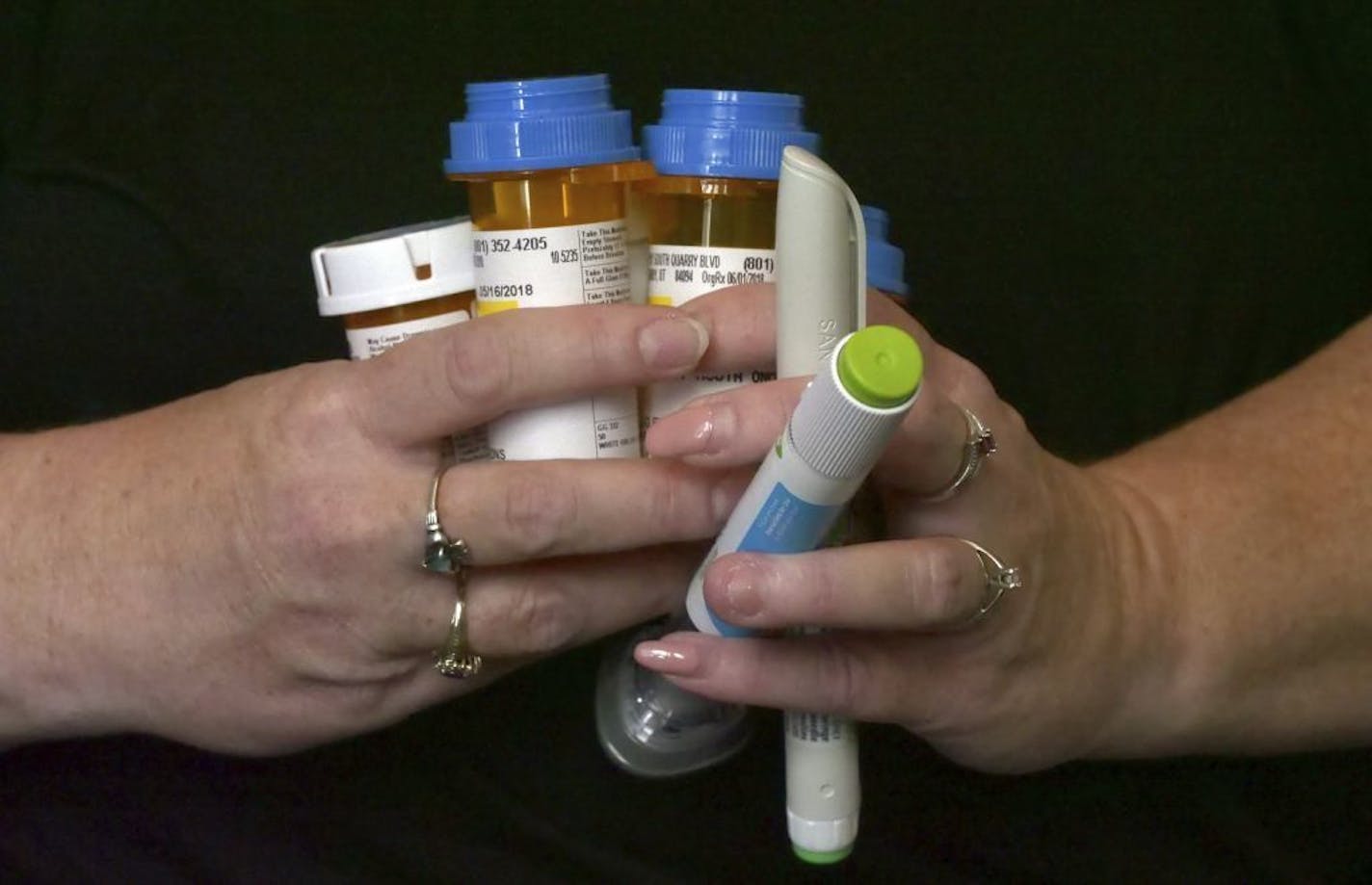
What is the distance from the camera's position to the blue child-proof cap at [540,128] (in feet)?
1.98

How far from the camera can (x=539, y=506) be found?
610mm

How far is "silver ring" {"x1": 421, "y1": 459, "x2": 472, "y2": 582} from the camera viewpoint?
0.62 meters

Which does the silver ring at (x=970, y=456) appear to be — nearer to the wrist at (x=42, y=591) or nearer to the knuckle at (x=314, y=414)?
the knuckle at (x=314, y=414)

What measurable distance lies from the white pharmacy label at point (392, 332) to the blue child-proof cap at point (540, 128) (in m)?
0.08

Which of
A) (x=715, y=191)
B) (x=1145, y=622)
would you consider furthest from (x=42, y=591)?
(x=1145, y=622)

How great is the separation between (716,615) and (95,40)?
0.61 meters

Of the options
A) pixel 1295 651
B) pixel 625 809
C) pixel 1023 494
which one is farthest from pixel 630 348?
pixel 1295 651

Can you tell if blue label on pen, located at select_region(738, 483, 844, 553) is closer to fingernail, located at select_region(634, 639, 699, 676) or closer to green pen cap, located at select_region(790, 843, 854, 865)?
fingernail, located at select_region(634, 639, 699, 676)

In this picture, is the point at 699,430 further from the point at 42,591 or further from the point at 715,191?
the point at 42,591

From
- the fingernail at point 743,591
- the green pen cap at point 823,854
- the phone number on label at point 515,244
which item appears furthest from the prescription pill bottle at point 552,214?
the green pen cap at point 823,854

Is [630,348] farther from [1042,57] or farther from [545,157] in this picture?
[1042,57]

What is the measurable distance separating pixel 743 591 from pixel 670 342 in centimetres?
11

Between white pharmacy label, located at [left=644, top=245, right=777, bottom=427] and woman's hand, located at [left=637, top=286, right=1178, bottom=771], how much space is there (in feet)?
0.07


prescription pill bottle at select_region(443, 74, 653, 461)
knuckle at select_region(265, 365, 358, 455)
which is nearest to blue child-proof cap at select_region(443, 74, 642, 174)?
prescription pill bottle at select_region(443, 74, 653, 461)
